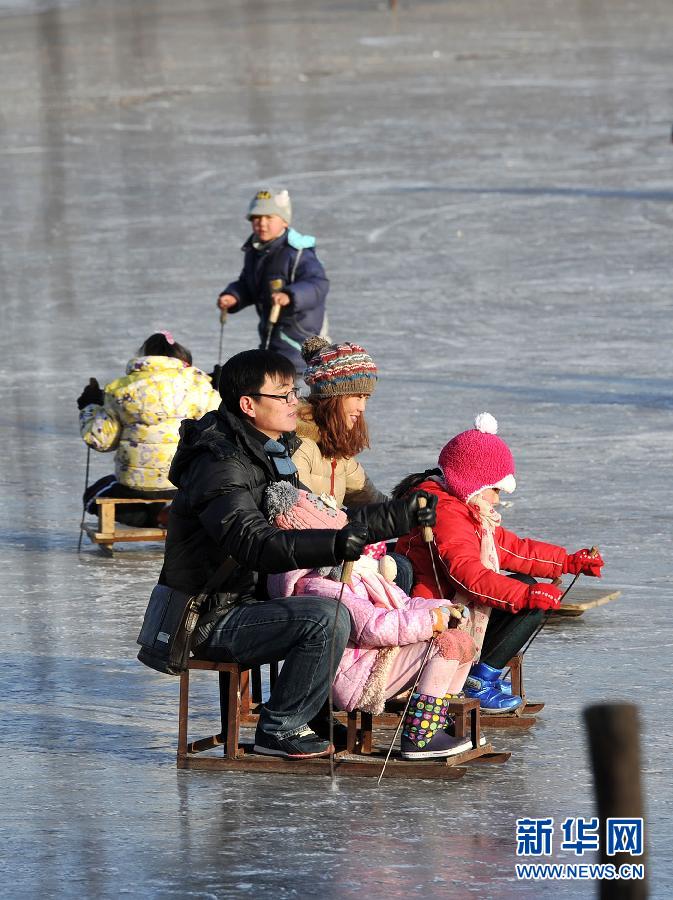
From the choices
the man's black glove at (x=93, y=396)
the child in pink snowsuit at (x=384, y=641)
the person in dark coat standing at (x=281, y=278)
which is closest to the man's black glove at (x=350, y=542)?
the child in pink snowsuit at (x=384, y=641)

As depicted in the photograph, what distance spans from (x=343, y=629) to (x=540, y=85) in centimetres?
2550

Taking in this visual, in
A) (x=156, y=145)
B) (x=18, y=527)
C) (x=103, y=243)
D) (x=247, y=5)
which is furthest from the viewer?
(x=247, y=5)

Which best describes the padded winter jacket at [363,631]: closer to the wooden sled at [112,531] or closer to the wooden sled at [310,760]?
the wooden sled at [310,760]

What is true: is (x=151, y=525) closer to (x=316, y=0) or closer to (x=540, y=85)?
(x=540, y=85)

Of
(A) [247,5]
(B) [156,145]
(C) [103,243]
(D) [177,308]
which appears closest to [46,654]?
(D) [177,308]

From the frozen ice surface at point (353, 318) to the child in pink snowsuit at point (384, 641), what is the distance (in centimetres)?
23

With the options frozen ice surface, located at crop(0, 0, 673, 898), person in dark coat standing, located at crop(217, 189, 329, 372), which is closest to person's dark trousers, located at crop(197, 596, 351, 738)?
frozen ice surface, located at crop(0, 0, 673, 898)

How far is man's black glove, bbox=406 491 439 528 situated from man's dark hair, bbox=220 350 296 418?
0.62 meters

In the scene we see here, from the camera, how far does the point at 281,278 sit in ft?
39.8

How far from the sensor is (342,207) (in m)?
22.3

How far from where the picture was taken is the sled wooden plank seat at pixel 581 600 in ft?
25.4

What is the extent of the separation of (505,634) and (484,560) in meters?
0.35

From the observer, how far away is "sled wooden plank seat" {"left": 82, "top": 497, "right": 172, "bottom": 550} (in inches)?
367

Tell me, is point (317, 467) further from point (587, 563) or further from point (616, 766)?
point (616, 766)
